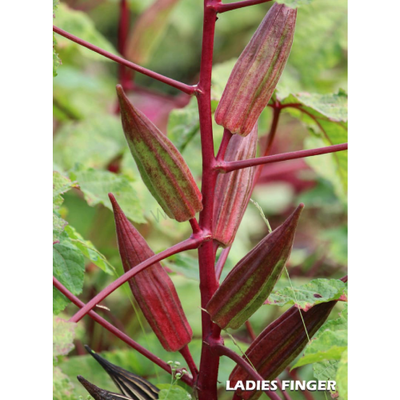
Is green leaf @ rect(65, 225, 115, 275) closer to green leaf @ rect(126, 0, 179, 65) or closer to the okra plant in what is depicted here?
the okra plant

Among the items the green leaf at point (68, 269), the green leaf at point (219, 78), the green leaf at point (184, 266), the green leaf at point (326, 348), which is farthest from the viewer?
the green leaf at point (219, 78)

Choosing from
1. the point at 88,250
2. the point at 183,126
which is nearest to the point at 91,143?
the point at 183,126

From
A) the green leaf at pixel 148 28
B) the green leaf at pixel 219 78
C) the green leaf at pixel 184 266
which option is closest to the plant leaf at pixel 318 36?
the green leaf at pixel 219 78

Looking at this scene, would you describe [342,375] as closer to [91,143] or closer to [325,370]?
[325,370]

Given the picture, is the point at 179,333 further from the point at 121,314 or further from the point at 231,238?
the point at 121,314

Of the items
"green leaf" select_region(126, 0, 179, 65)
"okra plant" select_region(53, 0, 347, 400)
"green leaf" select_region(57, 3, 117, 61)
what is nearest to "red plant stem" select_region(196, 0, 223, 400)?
"okra plant" select_region(53, 0, 347, 400)

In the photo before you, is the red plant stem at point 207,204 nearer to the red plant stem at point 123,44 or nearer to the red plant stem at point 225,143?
the red plant stem at point 225,143
